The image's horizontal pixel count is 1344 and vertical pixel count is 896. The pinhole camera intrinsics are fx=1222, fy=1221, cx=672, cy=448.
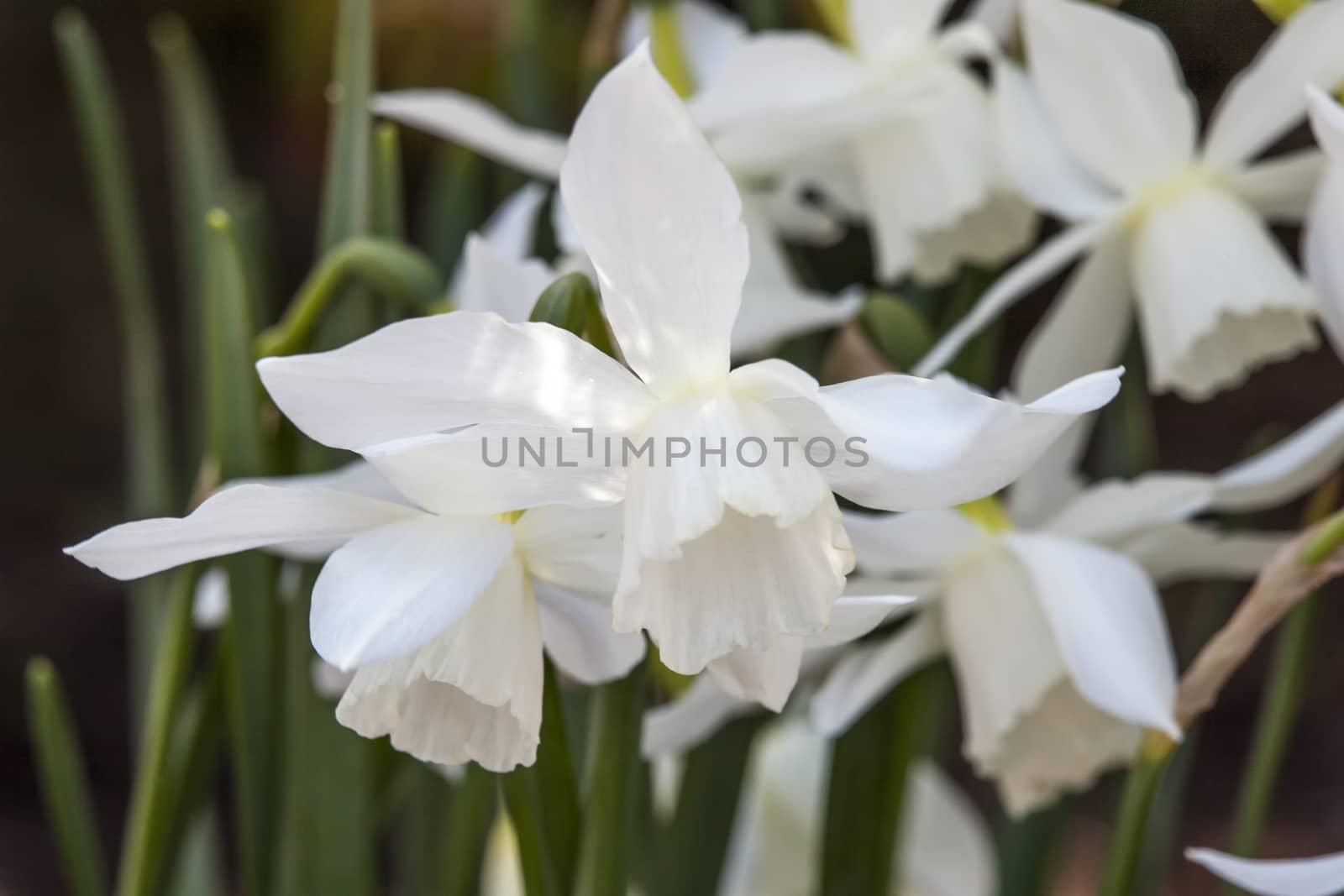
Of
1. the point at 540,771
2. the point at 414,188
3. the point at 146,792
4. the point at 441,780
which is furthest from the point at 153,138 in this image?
the point at 540,771

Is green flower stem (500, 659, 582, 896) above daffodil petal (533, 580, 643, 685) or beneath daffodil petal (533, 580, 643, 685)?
beneath

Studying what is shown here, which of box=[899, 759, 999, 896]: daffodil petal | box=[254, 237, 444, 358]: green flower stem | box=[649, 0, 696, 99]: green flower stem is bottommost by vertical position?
box=[899, 759, 999, 896]: daffodil petal

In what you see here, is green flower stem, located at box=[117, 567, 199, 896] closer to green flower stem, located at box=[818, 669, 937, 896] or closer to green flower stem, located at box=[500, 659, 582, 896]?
green flower stem, located at box=[500, 659, 582, 896]

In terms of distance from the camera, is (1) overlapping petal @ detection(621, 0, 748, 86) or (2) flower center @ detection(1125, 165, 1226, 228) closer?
(2) flower center @ detection(1125, 165, 1226, 228)

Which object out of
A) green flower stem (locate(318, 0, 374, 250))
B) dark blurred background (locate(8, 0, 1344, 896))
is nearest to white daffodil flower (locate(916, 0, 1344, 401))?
green flower stem (locate(318, 0, 374, 250))

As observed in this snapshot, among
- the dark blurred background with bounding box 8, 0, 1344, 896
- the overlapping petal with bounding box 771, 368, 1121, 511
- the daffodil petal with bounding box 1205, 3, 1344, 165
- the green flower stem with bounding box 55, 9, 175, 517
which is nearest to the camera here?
the overlapping petal with bounding box 771, 368, 1121, 511

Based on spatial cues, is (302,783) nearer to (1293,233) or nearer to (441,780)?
(441,780)

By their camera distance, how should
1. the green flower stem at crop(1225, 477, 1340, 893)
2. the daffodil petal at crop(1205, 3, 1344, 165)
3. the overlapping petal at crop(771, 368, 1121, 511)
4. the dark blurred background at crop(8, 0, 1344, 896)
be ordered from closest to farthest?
the overlapping petal at crop(771, 368, 1121, 511)
the daffodil petal at crop(1205, 3, 1344, 165)
the green flower stem at crop(1225, 477, 1340, 893)
the dark blurred background at crop(8, 0, 1344, 896)
